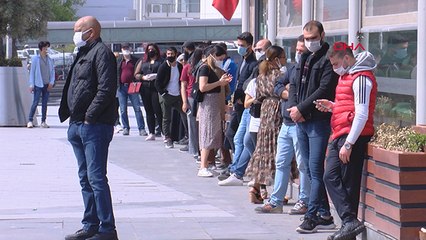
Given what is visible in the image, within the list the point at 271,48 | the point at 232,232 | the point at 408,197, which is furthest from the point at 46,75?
the point at 408,197

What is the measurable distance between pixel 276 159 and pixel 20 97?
465 inches

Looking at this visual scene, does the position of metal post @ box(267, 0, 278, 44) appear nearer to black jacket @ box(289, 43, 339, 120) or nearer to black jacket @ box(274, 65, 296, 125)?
black jacket @ box(274, 65, 296, 125)

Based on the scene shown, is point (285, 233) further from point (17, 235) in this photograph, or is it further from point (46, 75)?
point (46, 75)

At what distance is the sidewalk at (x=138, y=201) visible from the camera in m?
9.13

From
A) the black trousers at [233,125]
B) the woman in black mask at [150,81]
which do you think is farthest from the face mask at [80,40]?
the woman in black mask at [150,81]

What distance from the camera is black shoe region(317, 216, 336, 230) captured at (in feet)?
30.1

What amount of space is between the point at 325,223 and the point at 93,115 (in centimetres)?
251

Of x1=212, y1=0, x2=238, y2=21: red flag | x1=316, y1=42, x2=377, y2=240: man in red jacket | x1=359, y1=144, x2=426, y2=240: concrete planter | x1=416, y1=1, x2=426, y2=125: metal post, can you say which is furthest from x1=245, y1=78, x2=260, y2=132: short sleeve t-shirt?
x1=212, y1=0, x2=238, y2=21: red flag

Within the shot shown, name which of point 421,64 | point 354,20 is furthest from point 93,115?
point 354,20

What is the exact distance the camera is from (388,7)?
365 inches

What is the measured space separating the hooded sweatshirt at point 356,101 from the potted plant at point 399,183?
0.22 metres

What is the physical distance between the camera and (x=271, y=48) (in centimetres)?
1051

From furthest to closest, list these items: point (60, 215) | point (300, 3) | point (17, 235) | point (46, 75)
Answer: point (46, 75)
point (300, 3)
point (60, 215)
point (17, 235)

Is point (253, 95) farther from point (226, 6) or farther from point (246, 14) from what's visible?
point (246, 14)
